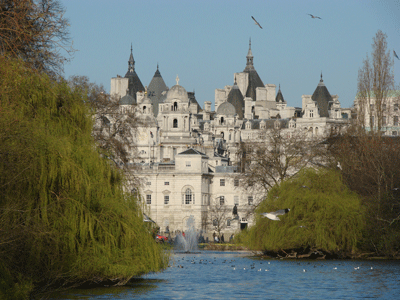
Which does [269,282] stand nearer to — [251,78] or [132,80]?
[132,80]

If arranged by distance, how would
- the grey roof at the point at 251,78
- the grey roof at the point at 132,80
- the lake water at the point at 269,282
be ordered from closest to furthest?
the lake water at the point at 269,282 < the grey roof at the point at 132,80 < the grey roof at the point at 251,78

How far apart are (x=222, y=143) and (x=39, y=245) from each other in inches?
4729

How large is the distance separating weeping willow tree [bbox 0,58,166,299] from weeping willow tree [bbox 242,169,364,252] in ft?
59.7

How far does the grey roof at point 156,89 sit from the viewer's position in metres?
167

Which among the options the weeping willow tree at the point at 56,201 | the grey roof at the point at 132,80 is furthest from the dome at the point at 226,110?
the weeping willow tree at the point at 56,201

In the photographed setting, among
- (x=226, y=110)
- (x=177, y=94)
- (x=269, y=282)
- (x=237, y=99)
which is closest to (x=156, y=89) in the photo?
(x=237, y=99)

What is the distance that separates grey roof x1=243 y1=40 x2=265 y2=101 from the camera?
186000 mm

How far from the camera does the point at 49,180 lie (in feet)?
76.5

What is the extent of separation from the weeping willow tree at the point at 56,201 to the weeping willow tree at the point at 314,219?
18200mm

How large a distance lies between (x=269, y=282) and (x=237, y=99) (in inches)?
5731

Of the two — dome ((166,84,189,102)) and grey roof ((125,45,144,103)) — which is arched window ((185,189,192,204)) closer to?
dome ((166,84,189,102))

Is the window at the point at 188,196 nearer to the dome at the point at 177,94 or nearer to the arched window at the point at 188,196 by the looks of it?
the arched window at the point at 188,196

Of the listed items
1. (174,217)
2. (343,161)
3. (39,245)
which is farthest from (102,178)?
(174,217)

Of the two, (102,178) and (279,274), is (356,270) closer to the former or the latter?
(279,274)
